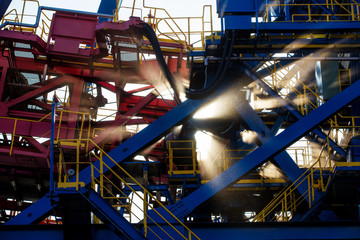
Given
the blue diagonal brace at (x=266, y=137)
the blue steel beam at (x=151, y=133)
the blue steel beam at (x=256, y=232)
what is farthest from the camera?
the blue diagonal brace at (x=266, y=137)

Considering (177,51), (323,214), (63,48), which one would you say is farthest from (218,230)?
(63,48)

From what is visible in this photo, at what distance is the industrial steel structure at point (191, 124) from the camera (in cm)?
1096

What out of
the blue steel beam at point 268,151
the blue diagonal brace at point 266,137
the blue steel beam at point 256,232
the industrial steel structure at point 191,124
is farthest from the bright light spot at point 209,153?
the blue steel beam at point 256,232

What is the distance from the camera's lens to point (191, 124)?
16.3 meters

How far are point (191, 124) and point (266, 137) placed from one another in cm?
344

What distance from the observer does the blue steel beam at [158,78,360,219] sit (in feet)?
40.8

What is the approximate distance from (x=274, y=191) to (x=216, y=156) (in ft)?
8.73

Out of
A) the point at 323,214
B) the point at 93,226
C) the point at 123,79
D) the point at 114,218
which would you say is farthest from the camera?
the point at 123,79

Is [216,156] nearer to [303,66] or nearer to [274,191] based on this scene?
[274,191]

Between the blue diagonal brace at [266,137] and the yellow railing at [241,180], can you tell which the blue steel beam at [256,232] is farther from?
the yellow railing at [241,180]

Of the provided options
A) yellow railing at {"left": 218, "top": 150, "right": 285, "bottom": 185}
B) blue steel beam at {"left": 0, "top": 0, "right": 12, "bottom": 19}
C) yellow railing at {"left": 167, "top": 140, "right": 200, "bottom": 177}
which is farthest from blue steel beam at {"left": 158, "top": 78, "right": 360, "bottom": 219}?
blue steel beam at {"left": 0, "top": 0, "right": 12, "bottom": 19}

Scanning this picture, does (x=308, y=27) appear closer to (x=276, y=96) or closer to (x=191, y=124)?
(x=276, y=96)

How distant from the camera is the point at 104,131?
1698cm

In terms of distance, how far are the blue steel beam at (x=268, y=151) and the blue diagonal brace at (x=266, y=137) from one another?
543 millimetres
